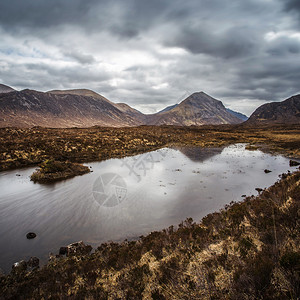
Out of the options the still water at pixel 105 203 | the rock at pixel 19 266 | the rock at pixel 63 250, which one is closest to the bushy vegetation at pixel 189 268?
the rock at pixel 19 266

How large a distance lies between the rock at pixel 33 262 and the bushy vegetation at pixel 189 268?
553 mm

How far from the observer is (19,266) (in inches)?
298

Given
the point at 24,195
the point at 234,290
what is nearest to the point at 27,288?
the point at 234,290

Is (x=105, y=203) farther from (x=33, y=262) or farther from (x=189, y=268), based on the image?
(x=189, y=268)

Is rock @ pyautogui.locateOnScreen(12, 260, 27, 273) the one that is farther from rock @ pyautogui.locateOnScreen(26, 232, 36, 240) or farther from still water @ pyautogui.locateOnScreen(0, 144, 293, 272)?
rock @ pyautogui.locateOnScreen(26, 232, 36, 240)

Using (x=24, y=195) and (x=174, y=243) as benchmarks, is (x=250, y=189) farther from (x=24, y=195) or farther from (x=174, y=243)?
(x=24, y=195)

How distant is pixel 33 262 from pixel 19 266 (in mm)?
489

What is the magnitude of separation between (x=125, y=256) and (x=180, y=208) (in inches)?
255

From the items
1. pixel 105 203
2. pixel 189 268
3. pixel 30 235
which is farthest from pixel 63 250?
pixel 189 268

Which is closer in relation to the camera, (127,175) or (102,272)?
(102,272)

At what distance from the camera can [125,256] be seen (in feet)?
24.7

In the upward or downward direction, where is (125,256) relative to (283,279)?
downward

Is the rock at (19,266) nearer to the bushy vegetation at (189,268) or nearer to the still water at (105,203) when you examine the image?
the bushy vegetation at (189,268)

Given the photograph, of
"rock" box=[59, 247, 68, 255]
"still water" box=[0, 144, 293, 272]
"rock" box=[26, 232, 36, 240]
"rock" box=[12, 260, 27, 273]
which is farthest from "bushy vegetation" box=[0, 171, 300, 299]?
"rock" box=[26, 232, 36, 240]
